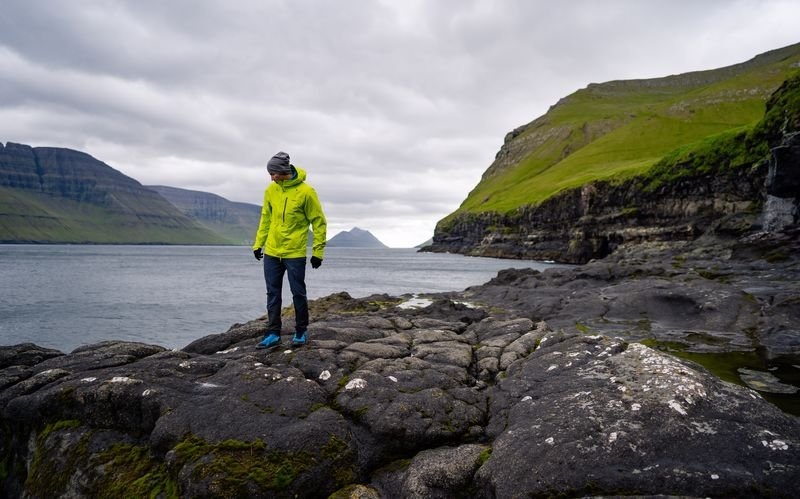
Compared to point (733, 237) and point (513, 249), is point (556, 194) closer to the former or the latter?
point (513, 249)

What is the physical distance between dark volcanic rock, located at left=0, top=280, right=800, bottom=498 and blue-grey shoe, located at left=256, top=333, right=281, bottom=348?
46cm

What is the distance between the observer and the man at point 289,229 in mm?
10469

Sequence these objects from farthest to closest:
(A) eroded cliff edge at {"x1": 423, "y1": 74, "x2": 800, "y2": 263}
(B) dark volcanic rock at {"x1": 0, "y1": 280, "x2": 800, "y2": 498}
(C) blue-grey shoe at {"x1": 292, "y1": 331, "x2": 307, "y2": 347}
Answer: (A) eroded cliff edge at {"x1": 423, "y1": 74, "x2": 800, "y2": 263} < (C) blue-grey shoe at {"x1": 292, "y1": 331, "x2": 307, "y2": 347} < (B) dark volcanic rock at {"x1": 0, "y1": 280, "x2": 800, "y2": 498}

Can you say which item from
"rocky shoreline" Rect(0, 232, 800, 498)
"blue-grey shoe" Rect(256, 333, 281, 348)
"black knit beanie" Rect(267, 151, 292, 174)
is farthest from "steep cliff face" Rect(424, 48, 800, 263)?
"blue-grey shoe" Rect(256, 333, 281, 348)

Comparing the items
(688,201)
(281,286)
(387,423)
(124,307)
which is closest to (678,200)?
(688,201)

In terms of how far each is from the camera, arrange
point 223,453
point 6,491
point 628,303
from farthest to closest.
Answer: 1. point 628,303
2. point 6,491
3. point 223,453

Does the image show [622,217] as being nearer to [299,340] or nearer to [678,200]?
[678,200]

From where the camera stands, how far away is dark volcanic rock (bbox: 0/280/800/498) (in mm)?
5855

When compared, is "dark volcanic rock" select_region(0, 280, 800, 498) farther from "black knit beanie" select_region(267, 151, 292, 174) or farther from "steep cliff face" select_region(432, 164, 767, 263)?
"steep cliff face" select_region(432, 164, 767, 263)

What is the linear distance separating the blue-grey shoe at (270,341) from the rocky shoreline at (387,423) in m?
0.42

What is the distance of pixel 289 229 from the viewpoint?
34.3 feet

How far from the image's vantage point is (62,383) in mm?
8477

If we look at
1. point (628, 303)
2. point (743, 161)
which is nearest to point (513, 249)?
point (743, 161)

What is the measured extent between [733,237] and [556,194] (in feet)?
227
